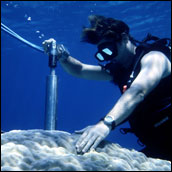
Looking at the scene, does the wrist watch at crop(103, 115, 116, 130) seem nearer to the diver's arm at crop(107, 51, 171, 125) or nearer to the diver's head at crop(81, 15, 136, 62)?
the diver's arm at crop(107, 51, 171, 125)

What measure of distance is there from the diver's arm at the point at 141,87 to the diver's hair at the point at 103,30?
2.93 feet

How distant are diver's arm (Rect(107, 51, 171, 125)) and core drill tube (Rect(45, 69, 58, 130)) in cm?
126

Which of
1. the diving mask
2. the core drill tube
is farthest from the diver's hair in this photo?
the core drill tube

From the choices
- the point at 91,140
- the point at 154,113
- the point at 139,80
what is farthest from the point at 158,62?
the point at 91,140

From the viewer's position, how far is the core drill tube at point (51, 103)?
3.71 m

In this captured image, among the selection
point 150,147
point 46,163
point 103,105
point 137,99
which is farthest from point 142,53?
point 103,105

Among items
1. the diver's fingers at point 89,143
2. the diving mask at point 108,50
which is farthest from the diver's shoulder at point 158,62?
the diver's fingers at point 89,143

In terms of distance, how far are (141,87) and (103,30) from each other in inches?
66.5

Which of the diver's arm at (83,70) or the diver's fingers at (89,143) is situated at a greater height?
the diver's arm at (83,70)

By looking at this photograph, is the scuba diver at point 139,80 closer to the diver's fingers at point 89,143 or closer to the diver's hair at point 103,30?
the diver's hair at point 103,30

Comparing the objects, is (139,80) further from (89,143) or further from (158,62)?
(89,143)

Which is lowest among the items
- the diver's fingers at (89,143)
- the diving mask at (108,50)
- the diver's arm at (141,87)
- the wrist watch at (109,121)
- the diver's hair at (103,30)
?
the diver's fingers at (89,143)

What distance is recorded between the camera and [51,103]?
3.85 metres

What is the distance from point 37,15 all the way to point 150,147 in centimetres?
1777
